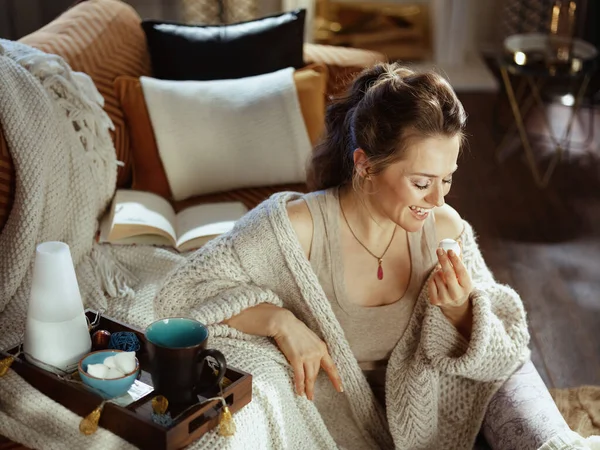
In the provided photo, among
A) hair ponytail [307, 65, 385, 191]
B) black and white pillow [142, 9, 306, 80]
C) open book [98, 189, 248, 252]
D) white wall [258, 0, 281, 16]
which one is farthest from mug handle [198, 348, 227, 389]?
white wall [258, 0, 281, 16]

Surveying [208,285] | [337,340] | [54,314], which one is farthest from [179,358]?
[337,340]

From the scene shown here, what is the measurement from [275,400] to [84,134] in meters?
0.95

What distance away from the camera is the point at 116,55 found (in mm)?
2457

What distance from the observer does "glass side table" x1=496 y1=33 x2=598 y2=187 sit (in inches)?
138

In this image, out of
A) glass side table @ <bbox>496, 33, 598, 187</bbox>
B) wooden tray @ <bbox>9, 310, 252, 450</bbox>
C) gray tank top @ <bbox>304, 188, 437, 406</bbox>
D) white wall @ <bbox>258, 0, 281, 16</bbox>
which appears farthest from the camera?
white wall @ <bbox>258, 0, 281, 16</bbox>

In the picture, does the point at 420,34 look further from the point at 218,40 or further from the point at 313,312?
the point at 313,312

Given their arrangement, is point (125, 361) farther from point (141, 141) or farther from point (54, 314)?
→ point (141, 141)

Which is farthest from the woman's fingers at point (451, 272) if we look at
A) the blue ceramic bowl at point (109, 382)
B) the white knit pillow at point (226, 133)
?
the white knit pillow at point (226, 133)

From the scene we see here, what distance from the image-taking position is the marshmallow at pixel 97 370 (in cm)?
128

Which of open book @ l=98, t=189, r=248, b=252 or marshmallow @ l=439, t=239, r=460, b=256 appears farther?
open book @ l=98, t=189, r=248, b=252

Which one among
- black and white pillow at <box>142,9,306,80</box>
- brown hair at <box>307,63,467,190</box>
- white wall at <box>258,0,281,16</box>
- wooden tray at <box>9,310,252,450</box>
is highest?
brown hair at <box>307,63,467,190</box>

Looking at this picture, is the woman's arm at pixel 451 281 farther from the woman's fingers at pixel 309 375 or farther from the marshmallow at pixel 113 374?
the marshmallow at pixel 113 374

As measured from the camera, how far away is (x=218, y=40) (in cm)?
257

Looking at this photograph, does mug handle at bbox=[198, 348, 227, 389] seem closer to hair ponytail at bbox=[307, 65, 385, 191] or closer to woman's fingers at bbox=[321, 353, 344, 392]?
woman's fingers at bbox=[321, 353, 344, 392]
